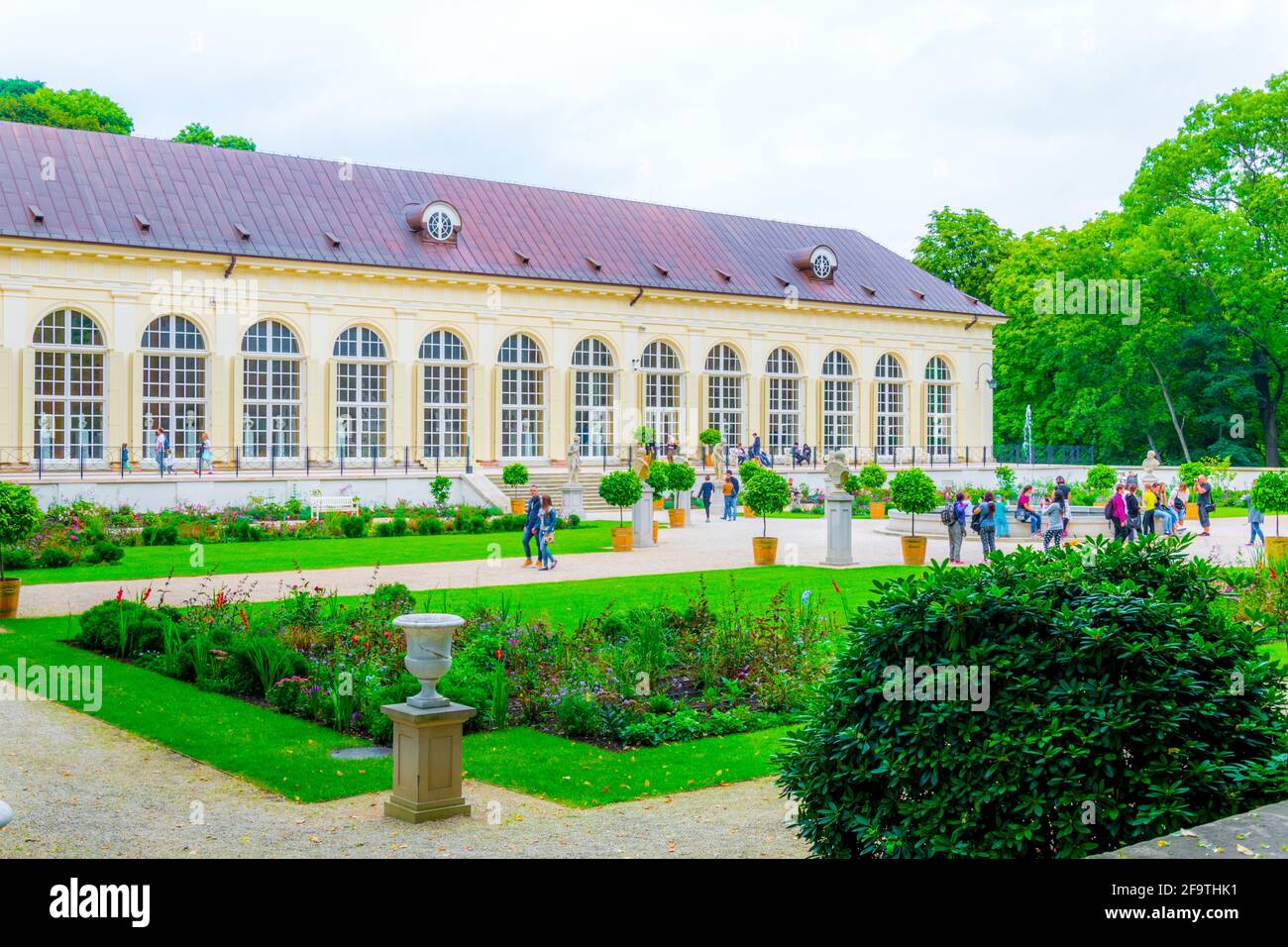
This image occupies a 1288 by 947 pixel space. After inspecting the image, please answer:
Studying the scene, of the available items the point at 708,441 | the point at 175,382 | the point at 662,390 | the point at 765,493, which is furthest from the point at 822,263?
the point at 765,493

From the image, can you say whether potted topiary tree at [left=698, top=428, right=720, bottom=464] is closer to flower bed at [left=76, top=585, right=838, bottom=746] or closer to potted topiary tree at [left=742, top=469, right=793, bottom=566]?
potted topiary tree at [left=742, top=469, right=793, bottom=566]

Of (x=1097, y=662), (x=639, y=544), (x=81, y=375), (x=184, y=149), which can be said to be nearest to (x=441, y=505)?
(x=639, y=544)

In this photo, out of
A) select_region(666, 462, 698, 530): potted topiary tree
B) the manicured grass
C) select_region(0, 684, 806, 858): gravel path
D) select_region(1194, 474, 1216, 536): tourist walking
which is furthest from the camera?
select_region(666, 462, 698, 530): potted topiary tree

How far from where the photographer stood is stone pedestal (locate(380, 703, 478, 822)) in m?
7.49

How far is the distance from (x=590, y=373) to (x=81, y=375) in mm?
17195

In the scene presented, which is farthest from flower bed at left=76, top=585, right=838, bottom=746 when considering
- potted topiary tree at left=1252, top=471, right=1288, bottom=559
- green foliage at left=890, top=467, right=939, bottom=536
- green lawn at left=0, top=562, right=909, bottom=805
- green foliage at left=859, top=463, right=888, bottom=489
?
green foliage at left=859, top=463, right=888, bottom=489

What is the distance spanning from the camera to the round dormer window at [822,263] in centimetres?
5253

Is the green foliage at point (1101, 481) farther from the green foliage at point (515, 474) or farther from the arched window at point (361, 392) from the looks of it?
the arched window at point (361, 392)

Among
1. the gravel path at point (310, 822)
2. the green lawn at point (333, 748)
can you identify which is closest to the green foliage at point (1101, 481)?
the green lawn at point (333, 748)

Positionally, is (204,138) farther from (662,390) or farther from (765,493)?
(765,493)

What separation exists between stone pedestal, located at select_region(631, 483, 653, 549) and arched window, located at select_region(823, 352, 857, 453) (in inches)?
1049

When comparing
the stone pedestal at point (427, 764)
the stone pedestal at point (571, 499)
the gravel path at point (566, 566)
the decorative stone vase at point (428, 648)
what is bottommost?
the stone pedestal at point (427, 764)

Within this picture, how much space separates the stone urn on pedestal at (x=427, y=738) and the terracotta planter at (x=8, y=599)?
1073 centimetres

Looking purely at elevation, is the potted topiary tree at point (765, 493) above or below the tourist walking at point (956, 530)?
above
